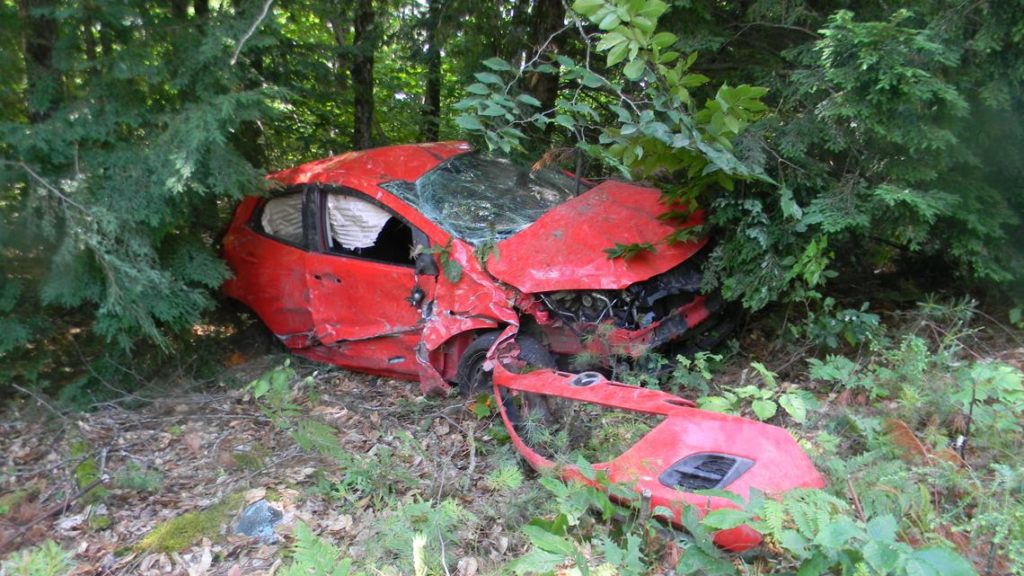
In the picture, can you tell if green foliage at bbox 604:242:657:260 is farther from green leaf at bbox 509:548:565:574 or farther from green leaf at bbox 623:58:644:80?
green leaf at bbox 509:548:565:574

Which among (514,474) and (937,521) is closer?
(937,521)

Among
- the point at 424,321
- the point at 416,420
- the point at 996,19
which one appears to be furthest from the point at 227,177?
the point at 996,19

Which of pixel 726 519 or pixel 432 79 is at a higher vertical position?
pixel 432 79

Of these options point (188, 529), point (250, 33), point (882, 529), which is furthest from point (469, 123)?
point (882, 529)

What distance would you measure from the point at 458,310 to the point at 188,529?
1.95 m

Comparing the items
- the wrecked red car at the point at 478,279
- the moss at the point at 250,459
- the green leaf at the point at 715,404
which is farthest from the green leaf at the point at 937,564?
the moss at the point at 250,459

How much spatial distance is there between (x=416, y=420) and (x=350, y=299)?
1122 mm

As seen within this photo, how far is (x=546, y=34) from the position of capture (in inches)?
264

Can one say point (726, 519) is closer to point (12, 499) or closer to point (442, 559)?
point (442, 559)

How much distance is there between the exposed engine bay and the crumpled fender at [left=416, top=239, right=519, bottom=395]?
29cm

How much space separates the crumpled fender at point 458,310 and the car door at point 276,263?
52.6 inches

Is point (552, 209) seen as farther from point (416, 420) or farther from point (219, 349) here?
point (219, 349)

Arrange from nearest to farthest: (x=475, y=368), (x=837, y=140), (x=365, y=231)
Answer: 1. (x=837, y=140)
2. (x=475, y=368)
3. (x=365, y=231)

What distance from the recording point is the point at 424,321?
14.6 feet
